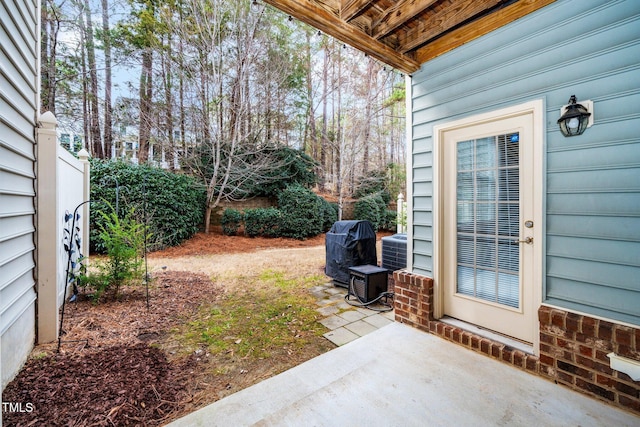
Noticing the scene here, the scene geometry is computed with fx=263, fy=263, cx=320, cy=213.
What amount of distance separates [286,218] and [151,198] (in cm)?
407

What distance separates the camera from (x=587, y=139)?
1.79 meters

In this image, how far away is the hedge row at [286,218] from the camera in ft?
28.6

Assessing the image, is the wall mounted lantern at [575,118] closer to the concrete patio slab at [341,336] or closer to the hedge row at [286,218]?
the concrete patio slab at [341,336]

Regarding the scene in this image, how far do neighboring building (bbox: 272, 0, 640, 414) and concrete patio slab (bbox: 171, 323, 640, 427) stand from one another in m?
0.22

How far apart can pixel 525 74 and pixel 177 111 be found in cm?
928

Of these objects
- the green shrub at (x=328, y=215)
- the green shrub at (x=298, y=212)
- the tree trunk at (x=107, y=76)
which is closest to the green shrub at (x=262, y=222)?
the green shrub at (x=298, y=212)

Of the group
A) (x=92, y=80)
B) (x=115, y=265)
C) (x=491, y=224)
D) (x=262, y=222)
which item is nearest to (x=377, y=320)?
(x=491, y=224)

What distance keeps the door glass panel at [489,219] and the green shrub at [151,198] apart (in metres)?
5.60

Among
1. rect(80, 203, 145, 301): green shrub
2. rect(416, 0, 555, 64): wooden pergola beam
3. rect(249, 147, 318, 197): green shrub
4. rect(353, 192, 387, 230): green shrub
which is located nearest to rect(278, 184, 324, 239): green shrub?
rect(249, 147, 318, 197): green shrub

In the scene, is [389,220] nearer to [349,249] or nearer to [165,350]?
[349,249]

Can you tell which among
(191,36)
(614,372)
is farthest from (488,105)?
(191,36)

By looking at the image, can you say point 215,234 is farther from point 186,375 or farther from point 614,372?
point 614,372

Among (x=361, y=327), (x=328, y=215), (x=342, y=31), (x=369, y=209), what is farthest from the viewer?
(x=369, y=209)

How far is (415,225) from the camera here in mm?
2875
